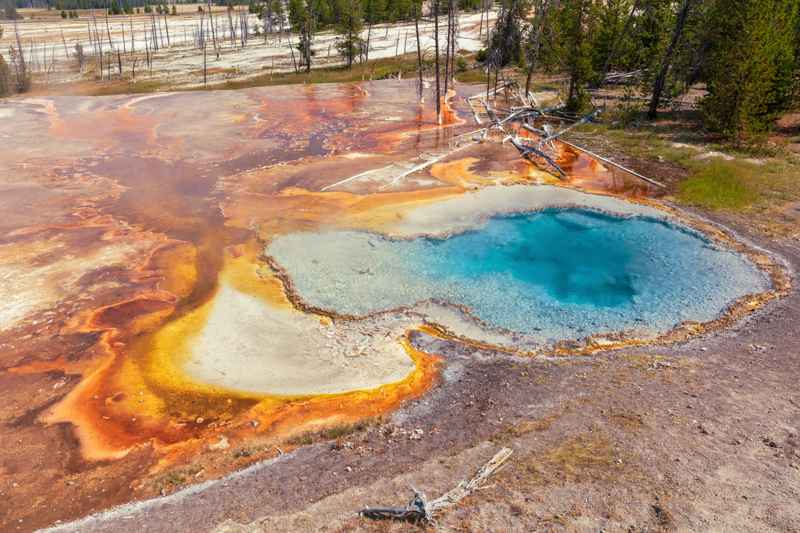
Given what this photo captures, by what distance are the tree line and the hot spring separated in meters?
10.4

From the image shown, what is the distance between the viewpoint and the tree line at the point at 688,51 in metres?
24.2

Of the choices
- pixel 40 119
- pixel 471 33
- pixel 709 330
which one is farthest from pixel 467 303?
pixel 471 33

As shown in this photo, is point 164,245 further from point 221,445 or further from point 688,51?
point 688,51

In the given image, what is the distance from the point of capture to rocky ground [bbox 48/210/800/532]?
24.9 feet

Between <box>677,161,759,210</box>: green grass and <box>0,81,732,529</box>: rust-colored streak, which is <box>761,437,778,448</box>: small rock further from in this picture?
<box>677,161,759,210</box>: green grass

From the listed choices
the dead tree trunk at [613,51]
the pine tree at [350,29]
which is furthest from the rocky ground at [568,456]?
the pine tree at [350,29]

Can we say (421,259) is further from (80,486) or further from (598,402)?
(80,486)

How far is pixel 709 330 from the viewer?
13250 mm

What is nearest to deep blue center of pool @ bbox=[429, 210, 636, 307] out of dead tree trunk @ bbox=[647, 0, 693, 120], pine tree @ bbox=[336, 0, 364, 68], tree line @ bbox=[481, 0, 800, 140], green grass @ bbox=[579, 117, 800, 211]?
green grass @ bbox=[579, 117, 800, 211]

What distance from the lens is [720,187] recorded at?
21500 millimetres

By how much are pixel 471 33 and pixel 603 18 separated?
138 ft

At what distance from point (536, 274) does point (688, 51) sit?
81.8ft

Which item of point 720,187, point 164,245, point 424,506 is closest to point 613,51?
point 720,187

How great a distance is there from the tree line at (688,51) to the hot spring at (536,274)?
34.2ft
